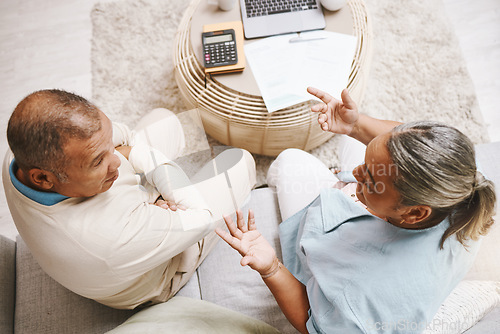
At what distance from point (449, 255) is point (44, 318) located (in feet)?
3.97

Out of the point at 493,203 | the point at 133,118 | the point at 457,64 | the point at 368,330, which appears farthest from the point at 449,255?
the point at 133,118

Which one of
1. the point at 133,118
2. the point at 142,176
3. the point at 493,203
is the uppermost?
the point at 493,203

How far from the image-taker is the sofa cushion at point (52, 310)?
45.2 inches

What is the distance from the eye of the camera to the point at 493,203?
2.62ft

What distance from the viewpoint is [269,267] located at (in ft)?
3.22

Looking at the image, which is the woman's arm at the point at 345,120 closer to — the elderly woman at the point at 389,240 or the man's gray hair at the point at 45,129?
the elderly woman at the point at 389,240

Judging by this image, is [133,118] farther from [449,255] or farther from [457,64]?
[457,64]

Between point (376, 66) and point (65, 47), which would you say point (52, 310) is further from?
point (376, 66)

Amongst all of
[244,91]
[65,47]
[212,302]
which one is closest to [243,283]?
[212,302]

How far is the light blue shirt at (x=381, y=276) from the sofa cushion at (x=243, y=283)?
204mm

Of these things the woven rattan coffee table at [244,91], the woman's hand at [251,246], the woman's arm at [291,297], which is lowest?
the woman's arm at [291,297]

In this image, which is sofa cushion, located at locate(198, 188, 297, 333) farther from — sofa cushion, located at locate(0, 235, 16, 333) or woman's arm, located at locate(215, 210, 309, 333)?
sofa cushion, located at locate(0, 235, 16, 333)

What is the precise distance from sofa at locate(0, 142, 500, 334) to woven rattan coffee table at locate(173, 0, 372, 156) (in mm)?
350

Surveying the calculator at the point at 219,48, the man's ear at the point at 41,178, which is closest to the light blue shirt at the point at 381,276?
the man's ear at the point at 41,178
